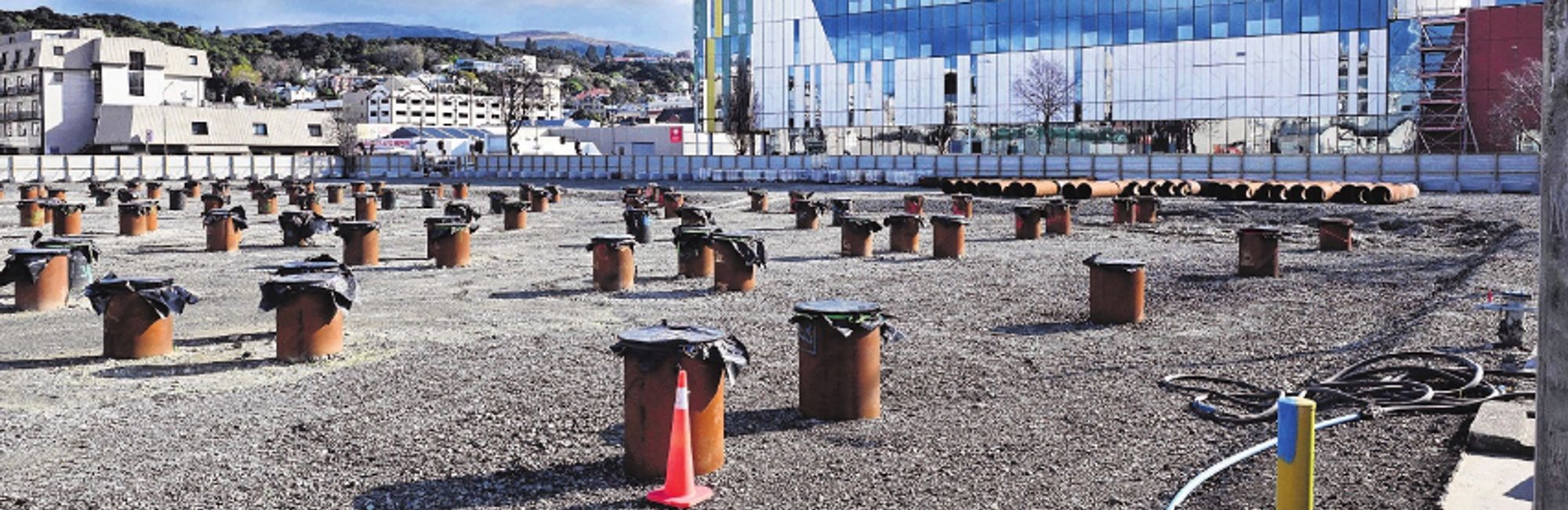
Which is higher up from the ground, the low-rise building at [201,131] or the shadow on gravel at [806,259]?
the low-rise building at [201,131]

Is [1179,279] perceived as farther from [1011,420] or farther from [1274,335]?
[1011,420]

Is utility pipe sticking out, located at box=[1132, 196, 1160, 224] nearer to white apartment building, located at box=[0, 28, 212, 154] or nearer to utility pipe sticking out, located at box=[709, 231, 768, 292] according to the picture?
utility pipe sticking out, located at box=[709, 231, 768, 292]

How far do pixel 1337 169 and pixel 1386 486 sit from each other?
4617 cm

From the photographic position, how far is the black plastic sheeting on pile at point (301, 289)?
1104 centimetres

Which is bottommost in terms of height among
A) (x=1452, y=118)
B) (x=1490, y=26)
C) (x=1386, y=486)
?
(x=1386, y=486)

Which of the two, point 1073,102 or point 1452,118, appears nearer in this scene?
point 1452,118

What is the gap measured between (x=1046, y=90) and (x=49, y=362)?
6792 cm

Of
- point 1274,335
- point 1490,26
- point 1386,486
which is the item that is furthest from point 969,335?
point 1490,26

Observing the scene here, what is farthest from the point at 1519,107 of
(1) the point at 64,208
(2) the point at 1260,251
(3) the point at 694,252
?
(1) the point at 64,208

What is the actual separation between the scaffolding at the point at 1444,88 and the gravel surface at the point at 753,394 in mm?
48590

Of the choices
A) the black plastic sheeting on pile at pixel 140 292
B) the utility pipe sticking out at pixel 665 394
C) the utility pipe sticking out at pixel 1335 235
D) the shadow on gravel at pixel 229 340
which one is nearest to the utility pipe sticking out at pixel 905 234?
the utility pipe sticking out at pixel 1335 235

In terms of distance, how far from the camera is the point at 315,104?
181500mm

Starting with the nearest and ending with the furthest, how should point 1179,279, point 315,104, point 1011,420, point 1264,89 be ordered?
point 1011,420, point 1179,279, point 1264,89, point 315,104

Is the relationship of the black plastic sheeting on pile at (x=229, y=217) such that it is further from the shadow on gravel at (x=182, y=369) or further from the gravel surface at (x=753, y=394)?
the shadow on gravel at (x=182, y=369)
